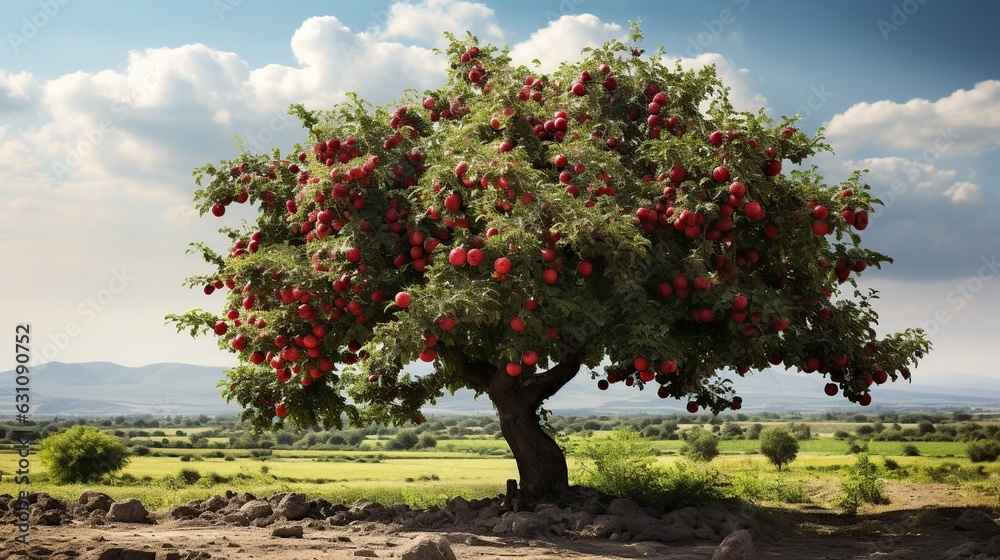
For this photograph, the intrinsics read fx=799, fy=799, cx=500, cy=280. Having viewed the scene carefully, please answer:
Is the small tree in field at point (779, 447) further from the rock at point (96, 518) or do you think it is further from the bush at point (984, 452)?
the rock at point (96, 518)

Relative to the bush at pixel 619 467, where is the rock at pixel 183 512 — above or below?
below

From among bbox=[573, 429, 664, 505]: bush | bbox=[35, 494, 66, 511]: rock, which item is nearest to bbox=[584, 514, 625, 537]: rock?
bbox=[573, 429, 664, 505]: bush

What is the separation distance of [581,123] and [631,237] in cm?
302

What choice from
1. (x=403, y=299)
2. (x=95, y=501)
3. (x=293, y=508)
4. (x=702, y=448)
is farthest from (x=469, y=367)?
(x=702, y=448)

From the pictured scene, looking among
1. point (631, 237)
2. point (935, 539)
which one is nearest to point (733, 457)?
point (935, 539)

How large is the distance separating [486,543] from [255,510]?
4342 mm

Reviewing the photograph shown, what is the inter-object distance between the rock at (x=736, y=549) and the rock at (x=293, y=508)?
21.3ft

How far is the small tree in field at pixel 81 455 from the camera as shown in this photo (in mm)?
17359

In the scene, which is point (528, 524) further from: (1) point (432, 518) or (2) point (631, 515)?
(1) point (432, 518)

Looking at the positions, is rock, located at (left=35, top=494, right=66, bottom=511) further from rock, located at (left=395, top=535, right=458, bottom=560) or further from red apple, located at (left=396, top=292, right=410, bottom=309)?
rock, located at (left=395, top=535, right=458, bottom=560)

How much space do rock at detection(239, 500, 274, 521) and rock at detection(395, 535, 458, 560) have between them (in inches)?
224

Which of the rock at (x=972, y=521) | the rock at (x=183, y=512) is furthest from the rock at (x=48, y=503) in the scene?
the rock at (x=972, y=521)

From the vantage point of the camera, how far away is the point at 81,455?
1759 cm

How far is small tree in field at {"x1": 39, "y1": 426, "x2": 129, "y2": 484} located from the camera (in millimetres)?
17359
